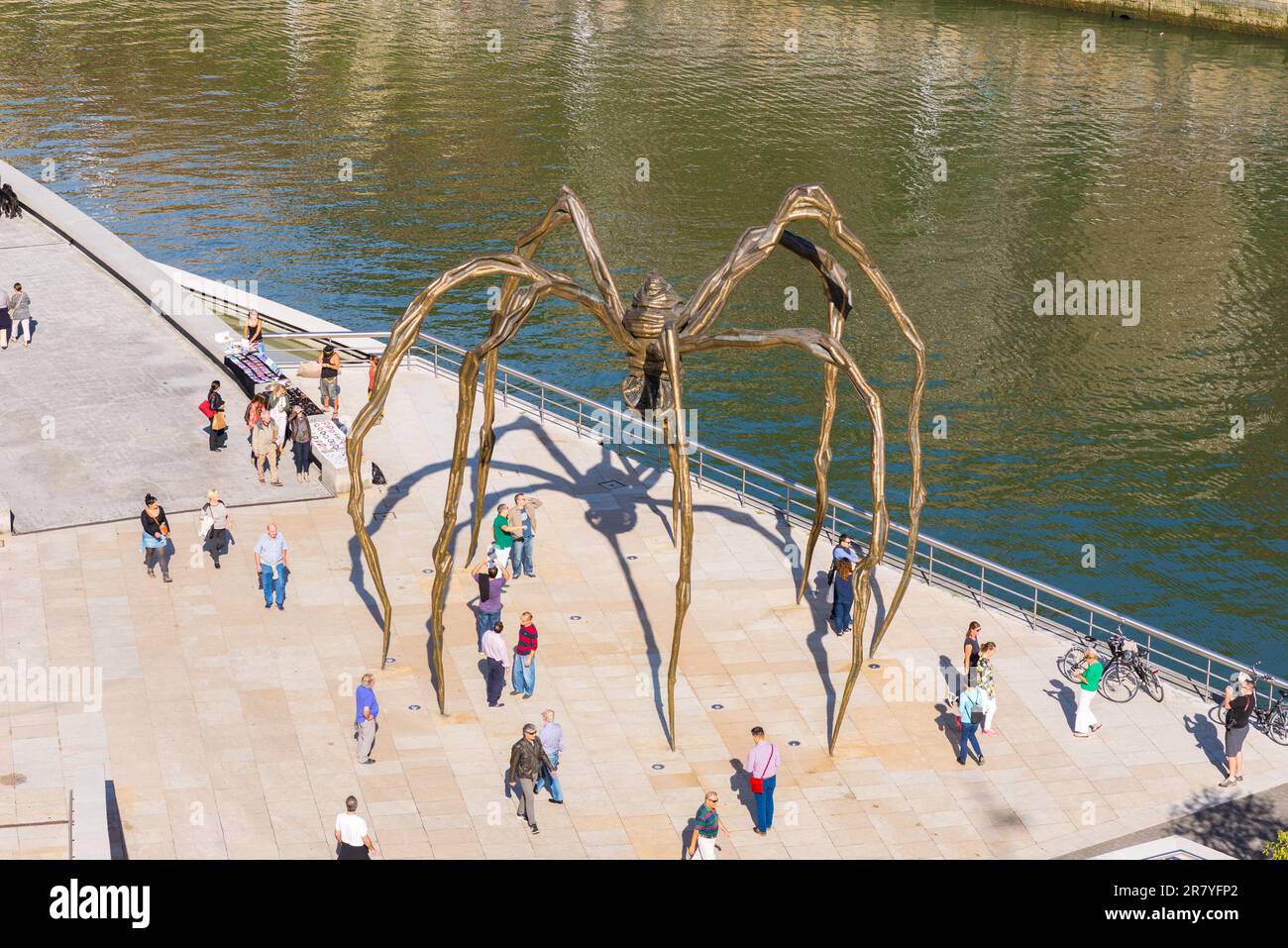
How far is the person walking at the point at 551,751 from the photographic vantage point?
91.2 ft

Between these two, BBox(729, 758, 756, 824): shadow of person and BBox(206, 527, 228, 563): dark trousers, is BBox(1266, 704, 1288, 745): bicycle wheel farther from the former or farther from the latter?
BBox(206, 527, 228, 563): dark trousers

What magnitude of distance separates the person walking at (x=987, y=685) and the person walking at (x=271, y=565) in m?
13.0

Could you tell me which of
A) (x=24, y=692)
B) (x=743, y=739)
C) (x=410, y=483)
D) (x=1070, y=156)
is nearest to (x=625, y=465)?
(x=410, y=483)

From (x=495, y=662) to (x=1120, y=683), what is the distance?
36.6 feet

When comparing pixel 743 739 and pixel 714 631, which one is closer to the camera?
pixel 743 739

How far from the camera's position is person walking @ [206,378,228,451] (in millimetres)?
40281

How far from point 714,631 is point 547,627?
10.4ft

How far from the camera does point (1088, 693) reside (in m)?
30.1

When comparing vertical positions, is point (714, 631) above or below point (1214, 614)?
above

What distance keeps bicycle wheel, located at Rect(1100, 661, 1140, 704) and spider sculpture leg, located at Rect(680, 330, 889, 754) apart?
610 centimetres

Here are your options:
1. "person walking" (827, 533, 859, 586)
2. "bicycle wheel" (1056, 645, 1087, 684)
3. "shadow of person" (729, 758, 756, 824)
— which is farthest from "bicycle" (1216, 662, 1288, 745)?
"shadow of person" (729, 758, 756, 824)

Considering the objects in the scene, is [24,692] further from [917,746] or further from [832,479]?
[832,479]

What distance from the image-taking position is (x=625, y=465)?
4116 centimetres

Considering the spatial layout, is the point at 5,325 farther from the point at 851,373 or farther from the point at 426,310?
the point at 851,373
